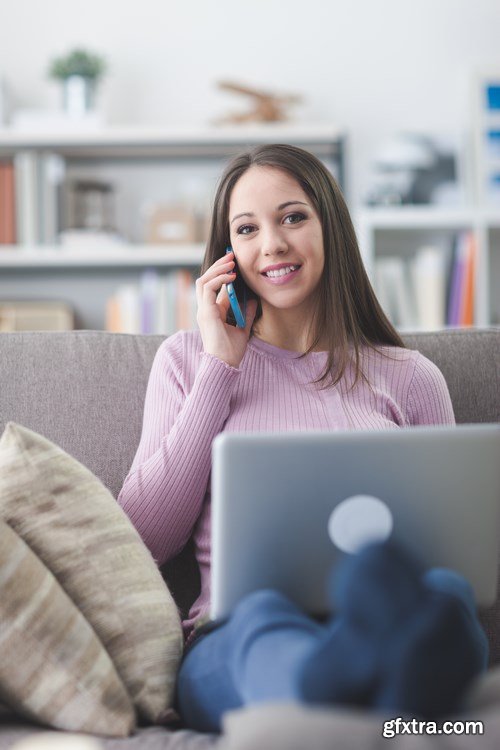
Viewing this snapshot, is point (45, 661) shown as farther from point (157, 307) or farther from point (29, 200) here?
point (29, 200)

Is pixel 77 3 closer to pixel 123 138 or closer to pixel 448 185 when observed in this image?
pixel 123 138

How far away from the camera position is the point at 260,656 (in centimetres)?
85

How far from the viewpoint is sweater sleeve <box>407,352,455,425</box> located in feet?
4.79

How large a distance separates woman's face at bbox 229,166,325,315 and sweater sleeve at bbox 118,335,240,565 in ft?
0.67

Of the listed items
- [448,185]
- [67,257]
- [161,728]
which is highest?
[448,185]

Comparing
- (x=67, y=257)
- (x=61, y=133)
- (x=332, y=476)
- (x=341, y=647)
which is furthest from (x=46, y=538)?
(x=61, y=133)

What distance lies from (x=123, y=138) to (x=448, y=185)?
1117mm

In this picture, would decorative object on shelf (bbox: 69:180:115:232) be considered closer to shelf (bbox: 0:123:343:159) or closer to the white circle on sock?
shelf (bbox: 0:123:343:159)

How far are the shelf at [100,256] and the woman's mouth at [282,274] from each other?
144 cm

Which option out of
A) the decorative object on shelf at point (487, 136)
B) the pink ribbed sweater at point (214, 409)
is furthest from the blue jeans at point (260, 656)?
the decorative object on shelf at point (487, 136)

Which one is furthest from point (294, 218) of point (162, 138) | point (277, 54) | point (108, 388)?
point (277, 54)

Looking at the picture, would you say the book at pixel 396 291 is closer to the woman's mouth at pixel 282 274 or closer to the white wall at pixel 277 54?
the white wall at pixel 277 54

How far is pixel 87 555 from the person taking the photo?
110 centimetres

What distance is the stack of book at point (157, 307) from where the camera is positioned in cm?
294
